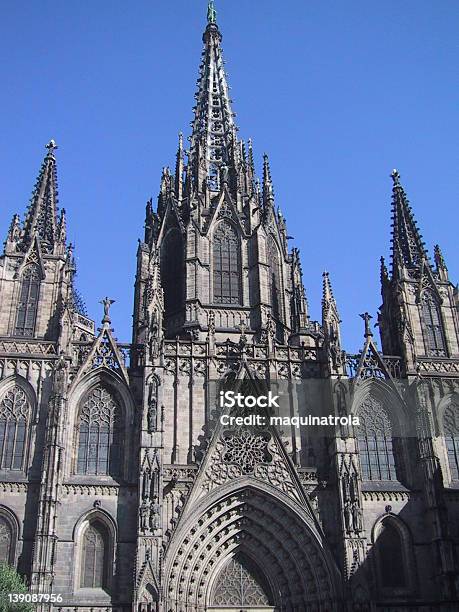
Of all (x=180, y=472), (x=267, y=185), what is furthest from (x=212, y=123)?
(x=180, y=472)

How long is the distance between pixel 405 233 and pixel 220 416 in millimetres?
16765

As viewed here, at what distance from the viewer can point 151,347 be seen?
33.6m

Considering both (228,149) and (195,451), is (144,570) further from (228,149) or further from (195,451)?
(228,149)

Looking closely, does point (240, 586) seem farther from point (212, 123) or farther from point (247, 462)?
point (212, 123)

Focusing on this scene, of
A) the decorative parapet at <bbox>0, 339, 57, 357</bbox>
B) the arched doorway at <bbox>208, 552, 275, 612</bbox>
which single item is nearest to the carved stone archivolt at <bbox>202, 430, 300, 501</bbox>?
the arched doorway at <bbox>208, 552, 275, 612</bbox>

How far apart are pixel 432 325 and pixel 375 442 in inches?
304

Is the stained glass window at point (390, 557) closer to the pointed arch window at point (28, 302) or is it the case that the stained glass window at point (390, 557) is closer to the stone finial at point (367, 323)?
the stone finial at point (367, 323)

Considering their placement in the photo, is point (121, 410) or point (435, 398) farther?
point (435, 398)

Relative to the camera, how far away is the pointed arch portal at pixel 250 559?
30453 mm

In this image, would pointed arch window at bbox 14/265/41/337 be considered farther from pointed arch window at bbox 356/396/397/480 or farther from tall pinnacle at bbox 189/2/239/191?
pointed arch window at bbox 356/396/397/480

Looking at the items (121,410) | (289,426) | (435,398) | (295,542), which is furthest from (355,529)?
(121,410)

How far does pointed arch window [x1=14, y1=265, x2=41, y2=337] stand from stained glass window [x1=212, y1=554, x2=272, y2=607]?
1401cm

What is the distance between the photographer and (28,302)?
1430 inches

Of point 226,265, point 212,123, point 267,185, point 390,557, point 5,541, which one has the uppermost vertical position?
point 212,123
